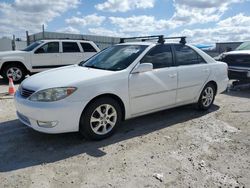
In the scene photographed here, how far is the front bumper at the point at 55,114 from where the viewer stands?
149 inches

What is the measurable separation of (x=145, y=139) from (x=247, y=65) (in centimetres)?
556

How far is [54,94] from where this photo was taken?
3.85 m

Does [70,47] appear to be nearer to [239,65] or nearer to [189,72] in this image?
[239,65]

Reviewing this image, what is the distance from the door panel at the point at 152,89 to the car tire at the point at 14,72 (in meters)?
6.94

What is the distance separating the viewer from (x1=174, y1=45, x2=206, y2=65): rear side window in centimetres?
534

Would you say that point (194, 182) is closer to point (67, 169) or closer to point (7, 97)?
point (67, 169)

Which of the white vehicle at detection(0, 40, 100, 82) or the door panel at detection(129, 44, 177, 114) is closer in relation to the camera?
the door panel at detection(129, 44, 177, 114)

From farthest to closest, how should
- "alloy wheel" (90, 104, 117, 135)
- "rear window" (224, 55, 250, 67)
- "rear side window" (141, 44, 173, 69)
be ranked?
"rear window" (224, 55, 250, 67)
"rear side window" (141, 44, 173, 69)
"alloy wheel" (90, 104, 117, 135)

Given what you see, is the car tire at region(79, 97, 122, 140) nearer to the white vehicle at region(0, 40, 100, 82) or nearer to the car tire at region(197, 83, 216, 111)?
the car tire at region(197, 83, 216, 111)

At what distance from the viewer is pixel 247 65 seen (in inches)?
330

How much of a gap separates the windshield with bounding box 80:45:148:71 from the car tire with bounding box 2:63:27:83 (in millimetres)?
5749

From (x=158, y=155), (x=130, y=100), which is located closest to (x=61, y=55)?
(x=130, y=100)

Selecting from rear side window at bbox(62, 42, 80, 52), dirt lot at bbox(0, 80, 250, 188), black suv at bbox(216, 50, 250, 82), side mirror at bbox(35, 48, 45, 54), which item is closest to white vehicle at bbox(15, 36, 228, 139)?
dirt lot at bbox(0, 80, 250, 188)

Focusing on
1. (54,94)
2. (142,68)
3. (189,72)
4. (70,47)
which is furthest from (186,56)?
(70,47)
